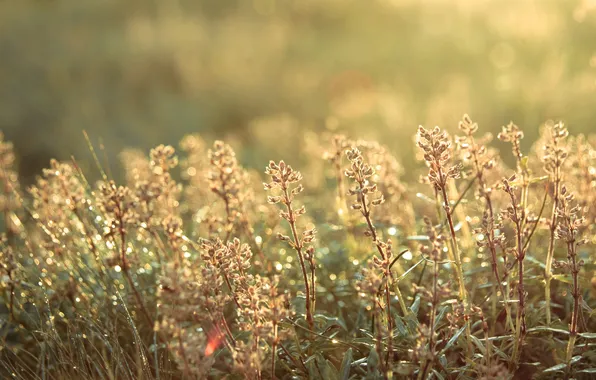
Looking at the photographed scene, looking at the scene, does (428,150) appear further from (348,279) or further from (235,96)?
(235,96)

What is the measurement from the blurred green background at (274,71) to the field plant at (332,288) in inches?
145

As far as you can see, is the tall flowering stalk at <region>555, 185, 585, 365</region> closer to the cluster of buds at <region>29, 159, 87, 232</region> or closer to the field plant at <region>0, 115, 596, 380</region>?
the field plant at <region>0, 115, 596, 380</region>

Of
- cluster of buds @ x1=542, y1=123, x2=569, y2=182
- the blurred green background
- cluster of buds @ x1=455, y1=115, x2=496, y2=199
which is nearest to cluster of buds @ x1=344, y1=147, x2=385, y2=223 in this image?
cluster of buds @ x1=455, y1=115, x2=496, y2=199

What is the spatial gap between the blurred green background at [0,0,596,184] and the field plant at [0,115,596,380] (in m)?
3.68

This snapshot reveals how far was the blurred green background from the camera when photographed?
7.00m

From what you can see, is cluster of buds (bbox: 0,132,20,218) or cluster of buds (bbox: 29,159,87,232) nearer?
cluster of buds (bbox: 29,159,87,232)

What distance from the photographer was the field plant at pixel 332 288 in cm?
140

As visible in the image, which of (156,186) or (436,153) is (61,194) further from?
(436,153)

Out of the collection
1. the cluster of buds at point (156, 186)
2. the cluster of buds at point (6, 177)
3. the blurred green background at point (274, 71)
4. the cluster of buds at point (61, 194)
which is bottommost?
the cluster of buds at point (156, 186)

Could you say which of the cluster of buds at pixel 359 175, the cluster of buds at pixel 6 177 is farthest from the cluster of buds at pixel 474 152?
the cluster of buds at pixel 6 177

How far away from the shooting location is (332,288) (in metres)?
2.29

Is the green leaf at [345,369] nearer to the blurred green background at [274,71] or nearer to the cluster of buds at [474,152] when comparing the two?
the cluster of buds at [474,152]

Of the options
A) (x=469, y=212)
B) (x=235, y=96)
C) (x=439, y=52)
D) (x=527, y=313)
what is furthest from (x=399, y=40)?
(x=527, y=313)

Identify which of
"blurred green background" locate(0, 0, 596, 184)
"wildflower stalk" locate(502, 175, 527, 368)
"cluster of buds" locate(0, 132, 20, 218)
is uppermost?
"blurred green background" locate(0, 0, 596, 184)
